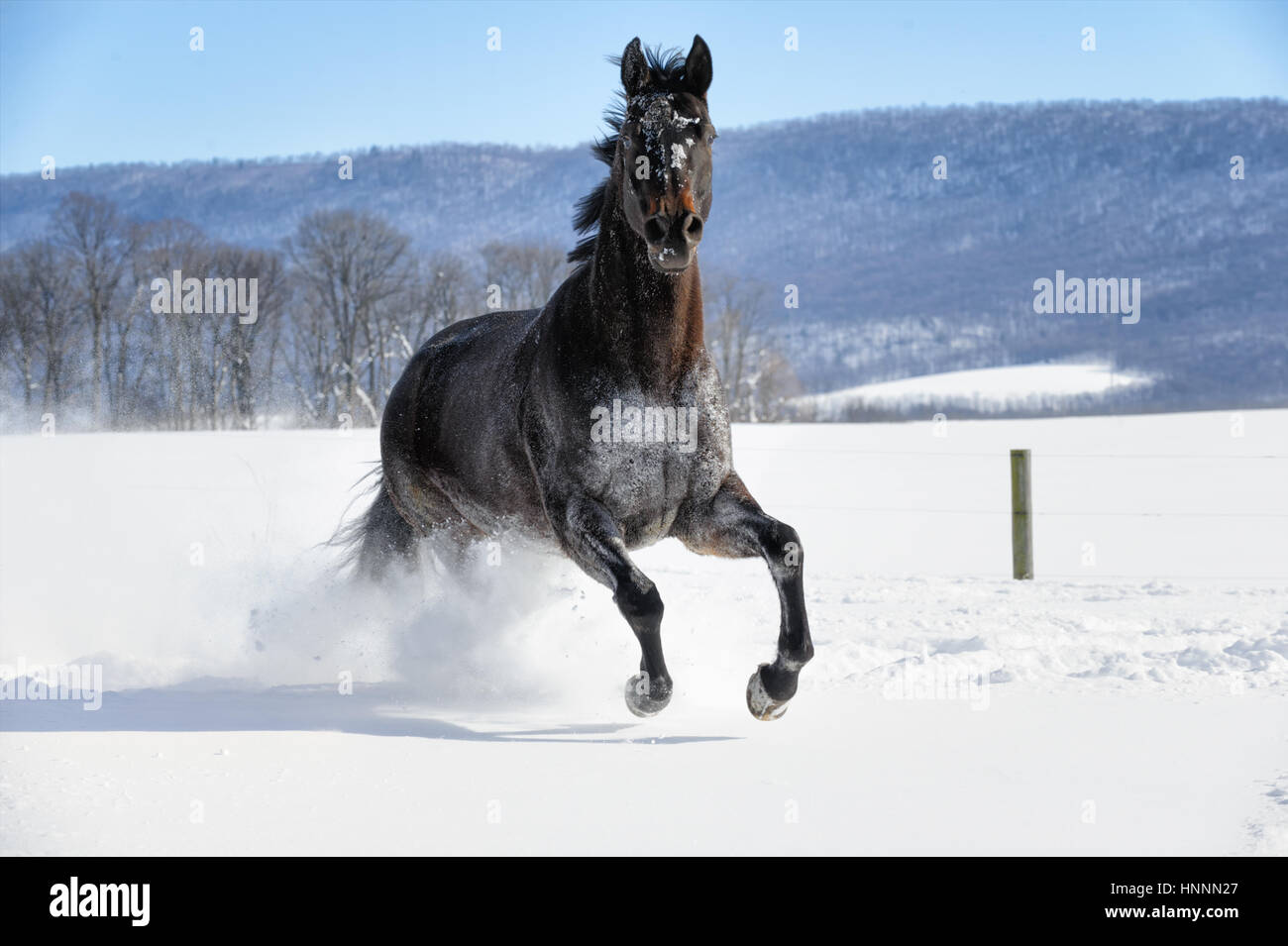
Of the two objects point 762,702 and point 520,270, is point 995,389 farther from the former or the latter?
point 762,702

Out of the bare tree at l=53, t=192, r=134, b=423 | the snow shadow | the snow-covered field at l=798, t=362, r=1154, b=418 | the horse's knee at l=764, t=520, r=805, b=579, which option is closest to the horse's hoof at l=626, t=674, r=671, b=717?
the snow shadow

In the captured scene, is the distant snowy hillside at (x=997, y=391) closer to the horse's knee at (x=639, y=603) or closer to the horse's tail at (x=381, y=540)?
the horse's tail at (x=381, y=540)

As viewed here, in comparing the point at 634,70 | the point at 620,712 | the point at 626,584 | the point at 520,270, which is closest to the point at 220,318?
the point at 520,270

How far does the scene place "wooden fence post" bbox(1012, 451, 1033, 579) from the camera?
10.1 metres

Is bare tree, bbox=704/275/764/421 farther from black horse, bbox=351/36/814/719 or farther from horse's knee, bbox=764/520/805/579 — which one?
horse's knee, bbox=764/520/805/579


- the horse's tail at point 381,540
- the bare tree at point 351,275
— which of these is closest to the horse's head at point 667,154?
the horse's tail at point 381,540

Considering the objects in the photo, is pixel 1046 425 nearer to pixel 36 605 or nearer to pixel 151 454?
pixel 151 454

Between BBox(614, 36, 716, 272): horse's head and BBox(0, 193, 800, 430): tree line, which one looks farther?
BBox(0, 193, 800, 430): tree line

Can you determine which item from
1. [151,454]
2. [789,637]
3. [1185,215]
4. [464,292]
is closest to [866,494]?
[151,454]

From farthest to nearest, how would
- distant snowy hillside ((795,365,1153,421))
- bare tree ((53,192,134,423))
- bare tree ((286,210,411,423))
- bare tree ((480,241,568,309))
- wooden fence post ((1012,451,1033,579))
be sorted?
distant snowy hillside ((795,365,1153,421))
bare tree ((480,241,568,309))
bare tree ((286,210,411,423))
bare tree ((53,192,134,423))
wooden fence post ((1012,451,1033,579))

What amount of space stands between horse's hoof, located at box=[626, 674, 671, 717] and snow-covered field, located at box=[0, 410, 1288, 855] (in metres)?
0.12

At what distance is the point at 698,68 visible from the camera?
442 centimetres

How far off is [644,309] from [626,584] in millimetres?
986

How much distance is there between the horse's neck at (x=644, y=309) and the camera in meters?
4.38
